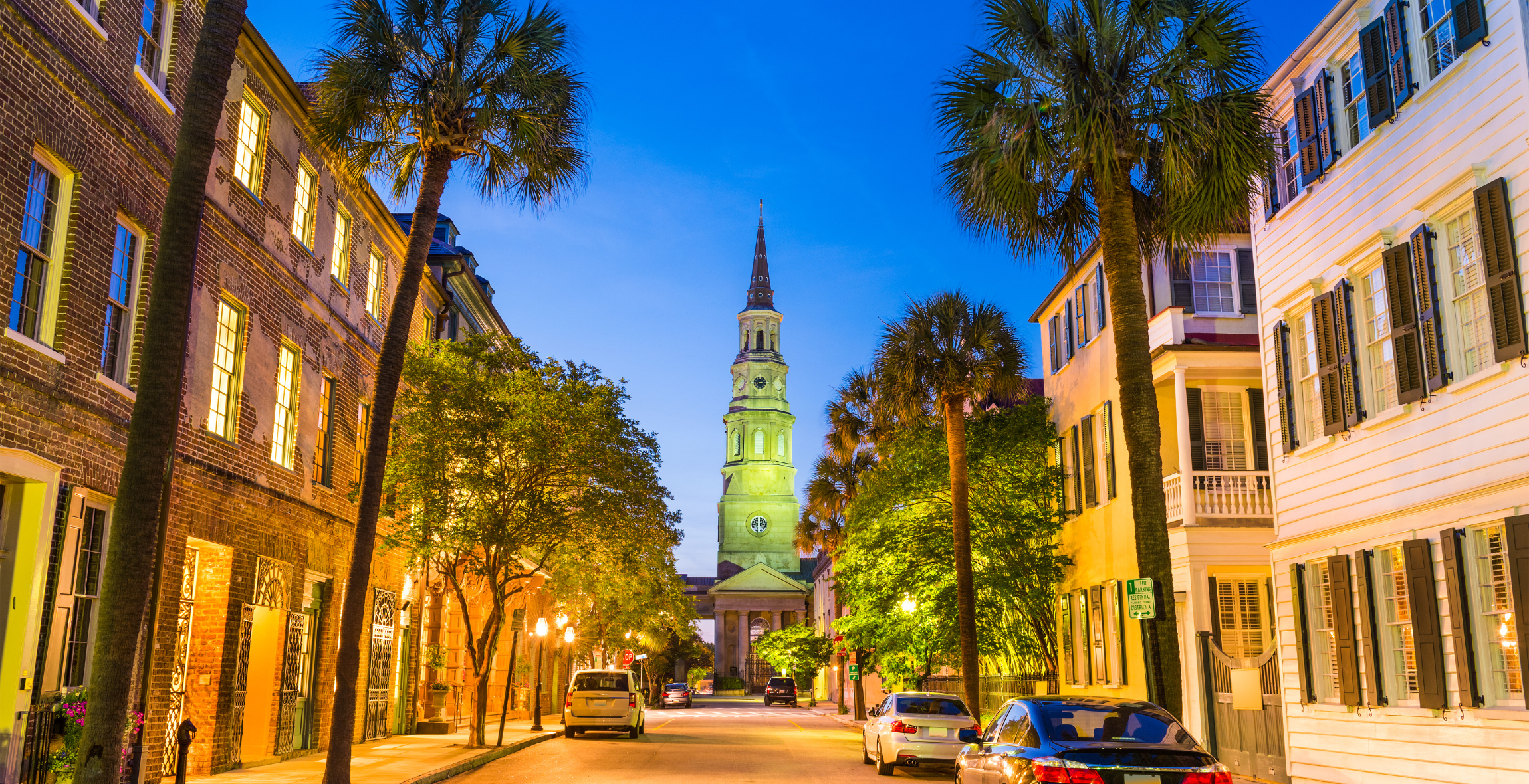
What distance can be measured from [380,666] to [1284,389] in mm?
19396

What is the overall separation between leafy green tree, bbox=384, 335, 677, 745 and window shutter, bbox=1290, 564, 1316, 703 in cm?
1318

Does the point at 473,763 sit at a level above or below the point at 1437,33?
below

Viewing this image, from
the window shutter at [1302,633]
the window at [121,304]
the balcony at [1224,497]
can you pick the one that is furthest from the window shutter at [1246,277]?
the window at [121,304]

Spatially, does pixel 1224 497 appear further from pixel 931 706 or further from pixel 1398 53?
pixel 1398 53

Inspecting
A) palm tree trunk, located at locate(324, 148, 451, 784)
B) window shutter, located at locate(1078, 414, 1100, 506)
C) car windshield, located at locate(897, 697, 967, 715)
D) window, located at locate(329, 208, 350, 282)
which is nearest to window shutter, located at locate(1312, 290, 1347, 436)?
car windshield, located at locate(897, 697, 967, 715)

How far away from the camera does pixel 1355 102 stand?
49.4 ft

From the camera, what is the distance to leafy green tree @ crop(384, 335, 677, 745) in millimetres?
23609

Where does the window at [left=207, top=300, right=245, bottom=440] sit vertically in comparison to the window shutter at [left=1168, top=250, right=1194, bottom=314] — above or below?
below

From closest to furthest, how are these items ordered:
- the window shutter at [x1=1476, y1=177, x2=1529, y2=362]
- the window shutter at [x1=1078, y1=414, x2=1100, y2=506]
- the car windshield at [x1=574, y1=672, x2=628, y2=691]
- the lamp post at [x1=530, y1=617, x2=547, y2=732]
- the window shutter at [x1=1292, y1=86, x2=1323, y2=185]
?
the window shutter at [x1=1476, y1=177, x2=1529, y2=362] → the window shutter at [x1=1292, y1=86, x2=1323, y2=185] → the window shutter at [x1=1078, y1=414, x2=1100, y2=506] → the car windshield at [x1=574, y1=672, x2=628, y2=691] → the lamp post at [x1=530, y1=617, x2=547, y2=732]

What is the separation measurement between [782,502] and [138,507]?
113m

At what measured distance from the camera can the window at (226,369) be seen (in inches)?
680

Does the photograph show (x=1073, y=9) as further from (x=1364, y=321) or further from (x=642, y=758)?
(x=642, y=758)

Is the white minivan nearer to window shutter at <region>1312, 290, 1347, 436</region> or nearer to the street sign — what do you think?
window shutter at <region>1312, 290, 1347, 436</region>

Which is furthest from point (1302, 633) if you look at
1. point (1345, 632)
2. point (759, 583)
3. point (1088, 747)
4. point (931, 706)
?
point (759, 583)
